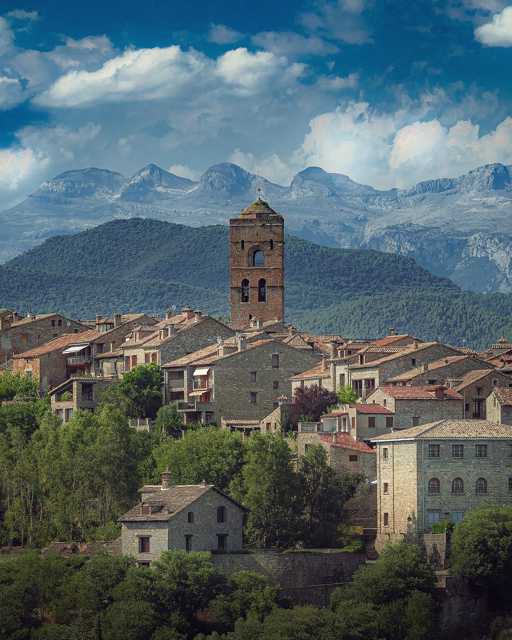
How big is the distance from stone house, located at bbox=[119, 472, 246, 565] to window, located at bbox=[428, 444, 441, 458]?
811 centimetres

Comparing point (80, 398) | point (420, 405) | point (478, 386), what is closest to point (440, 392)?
point (420, 405)

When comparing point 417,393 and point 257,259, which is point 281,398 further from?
point 257,259

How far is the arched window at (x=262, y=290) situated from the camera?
12719cm

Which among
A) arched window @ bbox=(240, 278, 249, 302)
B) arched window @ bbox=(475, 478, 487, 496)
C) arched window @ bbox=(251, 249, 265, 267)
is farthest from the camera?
arched window @ bbox=(251, 249, 265, 267)

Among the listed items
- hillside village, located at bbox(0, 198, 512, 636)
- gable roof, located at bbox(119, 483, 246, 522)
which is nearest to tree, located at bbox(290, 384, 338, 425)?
hillside village, located at bbox(0, 198, 512, 636)

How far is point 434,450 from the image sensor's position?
83938 millimetres

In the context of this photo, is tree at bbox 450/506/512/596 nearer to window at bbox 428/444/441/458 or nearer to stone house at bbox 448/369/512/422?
window at bbox 428/444/441/458

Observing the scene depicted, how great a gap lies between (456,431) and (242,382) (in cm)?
2154

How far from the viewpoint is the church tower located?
127 m

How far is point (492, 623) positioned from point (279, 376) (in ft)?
87.1

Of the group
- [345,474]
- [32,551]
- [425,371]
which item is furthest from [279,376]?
[32,551]

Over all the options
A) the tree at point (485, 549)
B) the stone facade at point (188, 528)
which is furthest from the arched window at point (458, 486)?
the stone facade at point (188, 528)

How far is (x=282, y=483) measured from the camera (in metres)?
85.7

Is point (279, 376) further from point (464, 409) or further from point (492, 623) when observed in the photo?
point (492, 623)
